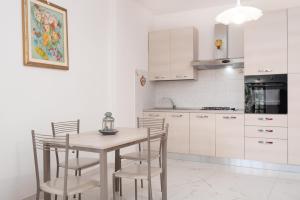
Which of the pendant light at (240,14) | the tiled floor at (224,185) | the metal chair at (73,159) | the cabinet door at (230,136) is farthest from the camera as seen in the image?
the cabinet door at (230,136)

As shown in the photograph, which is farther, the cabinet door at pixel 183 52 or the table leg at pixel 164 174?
the cabinet door at pixel 183 52

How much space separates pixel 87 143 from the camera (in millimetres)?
2125

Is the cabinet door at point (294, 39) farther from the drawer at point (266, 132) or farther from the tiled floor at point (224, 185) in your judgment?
the tiled floor at point (224, 185)

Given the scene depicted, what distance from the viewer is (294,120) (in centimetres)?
379

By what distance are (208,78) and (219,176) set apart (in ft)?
6.25

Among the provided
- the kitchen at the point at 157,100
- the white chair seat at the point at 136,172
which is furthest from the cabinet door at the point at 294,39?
the white chair seat at the point at 136,172

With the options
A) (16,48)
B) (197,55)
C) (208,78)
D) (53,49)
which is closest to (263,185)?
(208,78)

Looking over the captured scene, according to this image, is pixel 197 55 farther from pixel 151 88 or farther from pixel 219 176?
pixel 219 176

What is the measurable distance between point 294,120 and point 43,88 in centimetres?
333

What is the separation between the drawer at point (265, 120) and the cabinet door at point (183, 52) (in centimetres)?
125

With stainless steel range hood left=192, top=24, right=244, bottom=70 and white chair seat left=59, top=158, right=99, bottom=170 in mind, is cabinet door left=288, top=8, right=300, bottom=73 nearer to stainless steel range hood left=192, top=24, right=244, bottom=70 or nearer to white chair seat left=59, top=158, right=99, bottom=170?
stainless steel range hood left=192, top=24, right=244, bottom=70

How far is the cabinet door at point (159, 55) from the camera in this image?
4996 mm

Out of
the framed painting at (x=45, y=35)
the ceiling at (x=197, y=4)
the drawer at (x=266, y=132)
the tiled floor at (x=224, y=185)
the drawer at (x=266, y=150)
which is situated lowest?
the tiled floor at (x=224, y=185)

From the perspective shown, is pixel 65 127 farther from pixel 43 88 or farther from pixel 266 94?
pixel 266 94
